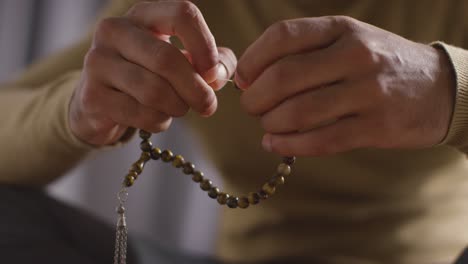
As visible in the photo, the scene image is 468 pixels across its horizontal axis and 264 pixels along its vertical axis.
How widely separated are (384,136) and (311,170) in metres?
0.44

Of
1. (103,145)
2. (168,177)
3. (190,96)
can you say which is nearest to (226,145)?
(103,145)

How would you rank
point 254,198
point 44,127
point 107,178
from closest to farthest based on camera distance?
point 254,198
point 44,127
point 107,178

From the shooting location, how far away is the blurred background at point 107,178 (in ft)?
5.18

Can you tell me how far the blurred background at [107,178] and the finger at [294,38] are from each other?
108cm

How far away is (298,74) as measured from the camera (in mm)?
495

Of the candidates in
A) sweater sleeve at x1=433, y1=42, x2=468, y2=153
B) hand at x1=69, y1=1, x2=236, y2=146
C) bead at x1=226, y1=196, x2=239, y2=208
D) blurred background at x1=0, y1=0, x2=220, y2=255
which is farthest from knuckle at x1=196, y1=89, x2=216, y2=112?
blurred background at x1=0, y1=0, x2=220, y2=255

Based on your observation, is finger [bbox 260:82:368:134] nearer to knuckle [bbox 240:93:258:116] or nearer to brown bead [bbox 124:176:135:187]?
knuckle [bbox 240:93:258:116]

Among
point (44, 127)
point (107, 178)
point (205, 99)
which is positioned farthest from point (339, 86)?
point (107, 178)

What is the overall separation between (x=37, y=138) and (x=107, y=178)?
0.77 metres

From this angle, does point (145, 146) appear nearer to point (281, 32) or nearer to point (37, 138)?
point (281, 32)

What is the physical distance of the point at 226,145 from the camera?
1011mm

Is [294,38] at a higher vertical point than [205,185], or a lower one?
higher

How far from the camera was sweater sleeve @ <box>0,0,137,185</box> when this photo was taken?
2.61 ft

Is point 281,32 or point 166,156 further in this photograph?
point 166,156
